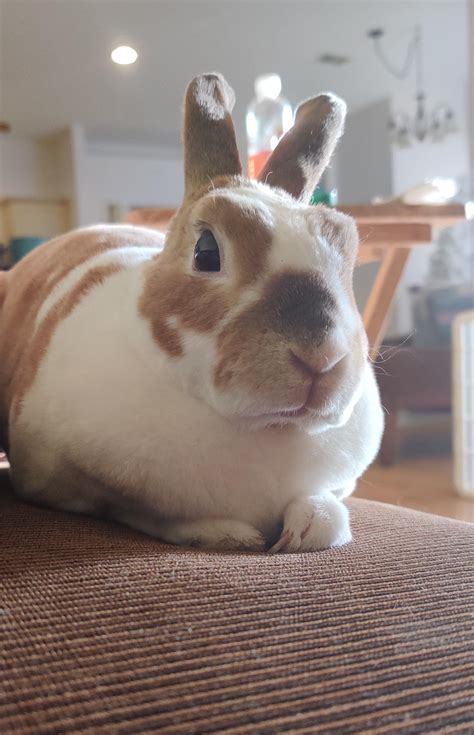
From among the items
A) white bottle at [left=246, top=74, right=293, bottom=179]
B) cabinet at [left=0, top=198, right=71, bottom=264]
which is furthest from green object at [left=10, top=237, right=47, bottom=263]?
cabinet at [left=0, top=198, right=71, bottom=264]

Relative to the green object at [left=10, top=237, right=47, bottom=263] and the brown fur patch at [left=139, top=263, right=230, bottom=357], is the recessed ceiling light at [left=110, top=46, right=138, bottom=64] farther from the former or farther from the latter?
the brown fur patch at [left=139, top=263, right=230, bottom=357]

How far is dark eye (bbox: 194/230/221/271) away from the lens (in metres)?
0.62

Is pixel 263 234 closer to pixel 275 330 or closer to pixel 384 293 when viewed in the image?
pixel 275 330

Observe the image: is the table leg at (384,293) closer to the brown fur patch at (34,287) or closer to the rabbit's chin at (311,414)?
the brown fur patch at (34,287)

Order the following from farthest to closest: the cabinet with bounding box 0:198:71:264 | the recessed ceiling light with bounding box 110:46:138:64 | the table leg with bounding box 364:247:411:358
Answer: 1. the cabinet with bounding box 0:198:71:264
2. the recessed ceiling light with bounding box 110:46:138:64
3. the table leg with bounding box 364:247:411:358

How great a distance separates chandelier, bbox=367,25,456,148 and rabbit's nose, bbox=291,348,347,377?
4558 millimetres

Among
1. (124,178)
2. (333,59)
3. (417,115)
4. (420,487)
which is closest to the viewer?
(420,487)

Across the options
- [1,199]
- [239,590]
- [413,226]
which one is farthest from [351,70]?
[239,590]

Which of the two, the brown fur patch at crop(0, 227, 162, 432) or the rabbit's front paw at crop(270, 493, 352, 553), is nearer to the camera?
the rabbit's front paw at crop(270, 493, 352, 553)

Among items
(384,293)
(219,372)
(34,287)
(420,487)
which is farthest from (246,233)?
(420,487)

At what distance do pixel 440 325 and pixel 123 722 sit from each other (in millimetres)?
4100

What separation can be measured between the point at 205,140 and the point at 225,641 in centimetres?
47

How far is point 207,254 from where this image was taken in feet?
2.05

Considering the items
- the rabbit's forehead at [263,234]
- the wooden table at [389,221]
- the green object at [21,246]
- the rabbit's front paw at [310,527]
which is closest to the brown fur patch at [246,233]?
the rabbit's forehead at [263,234]
